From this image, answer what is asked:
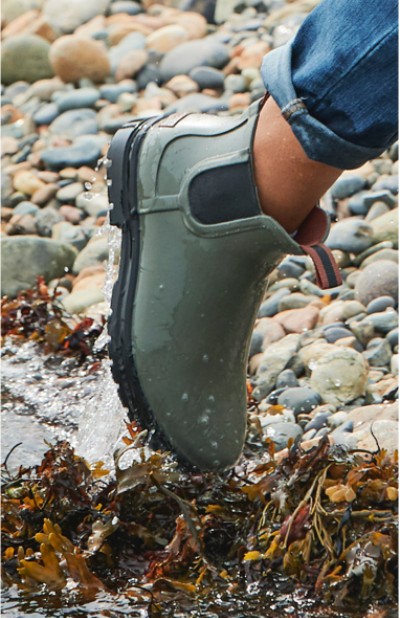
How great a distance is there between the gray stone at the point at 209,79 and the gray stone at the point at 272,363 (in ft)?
13.4

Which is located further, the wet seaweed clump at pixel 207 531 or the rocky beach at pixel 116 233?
the rocky beach at pixel 116 233

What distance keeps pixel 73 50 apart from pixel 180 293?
681cm

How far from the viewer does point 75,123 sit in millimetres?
8219

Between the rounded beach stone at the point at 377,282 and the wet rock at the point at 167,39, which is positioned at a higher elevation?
the rounded beach stone at the point at 377,282

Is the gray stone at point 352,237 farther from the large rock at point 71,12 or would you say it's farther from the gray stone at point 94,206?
the large rock at point 71,12

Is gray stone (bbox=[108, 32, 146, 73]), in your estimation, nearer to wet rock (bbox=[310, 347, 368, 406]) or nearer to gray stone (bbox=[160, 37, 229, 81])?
gray stone (bbox=[160, 37, 229, 81])

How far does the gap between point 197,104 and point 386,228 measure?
9.35 ft

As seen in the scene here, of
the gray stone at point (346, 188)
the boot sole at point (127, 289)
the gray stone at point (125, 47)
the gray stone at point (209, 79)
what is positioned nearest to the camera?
the boot sole at point (127, 289)

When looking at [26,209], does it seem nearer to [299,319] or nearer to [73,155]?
[73,155]

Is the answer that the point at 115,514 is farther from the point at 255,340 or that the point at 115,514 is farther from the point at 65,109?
the point at 65,109

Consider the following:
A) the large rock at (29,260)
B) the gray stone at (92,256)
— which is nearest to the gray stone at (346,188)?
the gray stone at (92,256)

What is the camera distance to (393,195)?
5711 millimetres

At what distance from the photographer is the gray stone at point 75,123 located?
8.05 metres

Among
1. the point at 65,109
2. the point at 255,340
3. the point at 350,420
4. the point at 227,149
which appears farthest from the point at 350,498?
the point at 65,109
